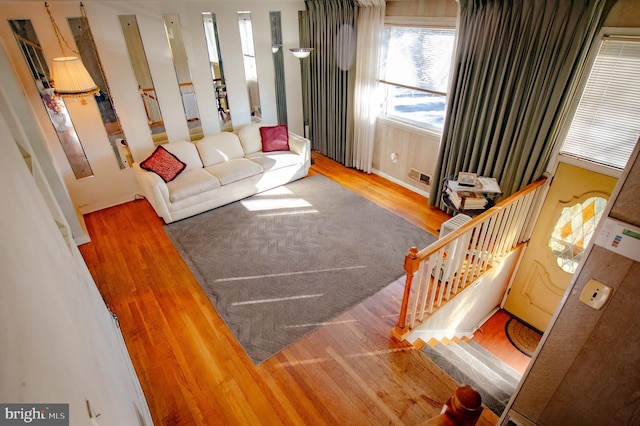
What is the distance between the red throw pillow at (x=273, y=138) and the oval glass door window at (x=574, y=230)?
3.75 m

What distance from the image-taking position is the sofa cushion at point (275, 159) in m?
4.92

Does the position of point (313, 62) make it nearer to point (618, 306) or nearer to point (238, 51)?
point (238, 51)

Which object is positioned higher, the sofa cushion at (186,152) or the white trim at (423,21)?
A: the white trim at (423,21)

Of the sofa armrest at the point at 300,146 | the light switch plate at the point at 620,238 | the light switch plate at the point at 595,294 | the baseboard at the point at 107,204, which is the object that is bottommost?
the baseboard at the point at 107,204

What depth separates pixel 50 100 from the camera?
392 centimetres

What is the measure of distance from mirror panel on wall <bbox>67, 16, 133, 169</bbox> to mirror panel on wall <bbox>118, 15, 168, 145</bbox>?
0.37m

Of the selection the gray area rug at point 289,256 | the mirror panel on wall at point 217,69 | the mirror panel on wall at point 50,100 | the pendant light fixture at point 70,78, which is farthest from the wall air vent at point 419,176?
the mirror panel on wall at point 50,100

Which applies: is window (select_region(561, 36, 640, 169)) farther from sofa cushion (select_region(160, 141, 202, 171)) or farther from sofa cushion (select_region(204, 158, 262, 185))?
sofa cushion (select_region(160, 141, 202, 171))

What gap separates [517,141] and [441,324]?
1.97m

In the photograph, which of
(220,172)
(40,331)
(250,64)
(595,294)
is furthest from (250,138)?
(40,331)

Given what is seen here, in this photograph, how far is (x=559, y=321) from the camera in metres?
1.73

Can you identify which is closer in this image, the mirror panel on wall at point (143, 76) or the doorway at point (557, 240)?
the doorway at point (557, 240)

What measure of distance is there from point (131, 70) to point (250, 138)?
1.75m

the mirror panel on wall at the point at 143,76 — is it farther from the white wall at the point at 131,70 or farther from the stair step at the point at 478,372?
the stair step at the point at 478,372
